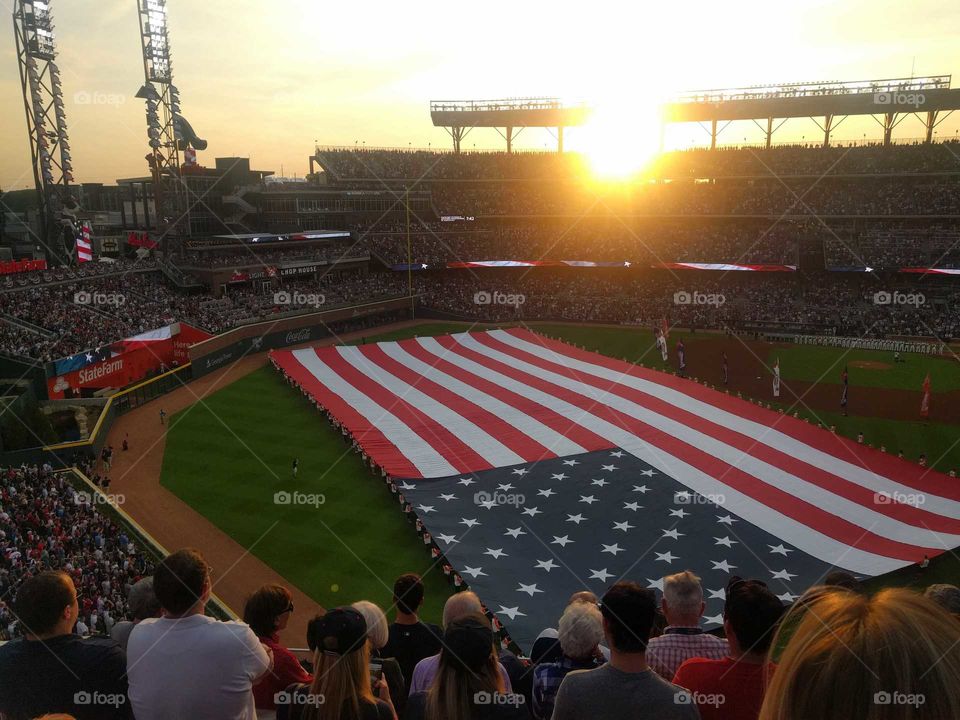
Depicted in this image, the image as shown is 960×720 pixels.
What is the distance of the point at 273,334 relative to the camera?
4256 centimetres

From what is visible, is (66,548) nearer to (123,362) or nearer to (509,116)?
(123,362)

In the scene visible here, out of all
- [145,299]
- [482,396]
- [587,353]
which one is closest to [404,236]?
[145,299]

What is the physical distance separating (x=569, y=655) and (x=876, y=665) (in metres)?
3.10

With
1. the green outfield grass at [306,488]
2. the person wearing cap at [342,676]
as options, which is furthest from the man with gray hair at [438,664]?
the green outfield grass at [306,488]

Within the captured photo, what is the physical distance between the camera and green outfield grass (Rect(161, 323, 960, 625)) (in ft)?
54.4

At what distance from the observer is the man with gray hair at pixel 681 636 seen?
181 inches

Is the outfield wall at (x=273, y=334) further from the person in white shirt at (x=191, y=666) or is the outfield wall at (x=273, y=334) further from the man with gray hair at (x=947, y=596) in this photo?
the man with gray hair at (x=947, y=596)

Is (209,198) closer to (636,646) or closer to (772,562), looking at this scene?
(772,562)

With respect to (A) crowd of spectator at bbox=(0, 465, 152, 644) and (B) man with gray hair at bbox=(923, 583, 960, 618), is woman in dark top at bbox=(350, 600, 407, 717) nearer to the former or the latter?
(B) man with gray hair at bbox=(923, 583, 960, 618)

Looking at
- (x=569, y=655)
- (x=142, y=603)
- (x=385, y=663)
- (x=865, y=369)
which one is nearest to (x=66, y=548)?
(x=142, y=603)

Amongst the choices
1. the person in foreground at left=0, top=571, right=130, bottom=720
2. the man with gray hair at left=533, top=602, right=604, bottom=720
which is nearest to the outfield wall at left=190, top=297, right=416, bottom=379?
the person in foreground at left=0, top=571, right=130, bottom=720

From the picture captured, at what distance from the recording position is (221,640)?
12.3ft

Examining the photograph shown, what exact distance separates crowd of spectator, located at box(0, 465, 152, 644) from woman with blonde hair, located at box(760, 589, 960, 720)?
13.6m

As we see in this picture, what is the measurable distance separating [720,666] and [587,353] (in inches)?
1303
